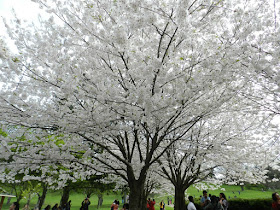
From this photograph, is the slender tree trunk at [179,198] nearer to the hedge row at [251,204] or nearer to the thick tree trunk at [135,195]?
the thick tree trunk at [135,195]

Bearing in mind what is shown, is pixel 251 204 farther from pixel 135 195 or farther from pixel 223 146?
pixel 135 195

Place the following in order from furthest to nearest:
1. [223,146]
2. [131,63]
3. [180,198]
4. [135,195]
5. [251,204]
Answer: [251,204]
[180,198]
[223,146]
[135,195]
[131,63]

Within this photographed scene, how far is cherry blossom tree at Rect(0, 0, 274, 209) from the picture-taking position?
4.01 meters

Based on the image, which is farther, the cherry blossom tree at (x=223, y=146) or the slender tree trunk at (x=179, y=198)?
the slender tree trunk at (x=179, y=198)

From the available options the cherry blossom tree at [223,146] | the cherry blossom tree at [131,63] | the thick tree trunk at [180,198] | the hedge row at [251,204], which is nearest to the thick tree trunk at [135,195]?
the cherry blossom tree at [131,63]

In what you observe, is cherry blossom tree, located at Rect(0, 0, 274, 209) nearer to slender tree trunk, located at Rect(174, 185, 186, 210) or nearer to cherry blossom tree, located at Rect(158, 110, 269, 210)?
cherry blossom tree, located at Rect(158, 110, 269, 210)

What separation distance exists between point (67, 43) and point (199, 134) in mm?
6731

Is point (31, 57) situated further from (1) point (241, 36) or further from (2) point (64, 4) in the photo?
(1) point (241, 36)

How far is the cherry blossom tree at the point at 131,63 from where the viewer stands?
4012 millimetres

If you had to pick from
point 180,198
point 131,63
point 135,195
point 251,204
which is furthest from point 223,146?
point 251,204

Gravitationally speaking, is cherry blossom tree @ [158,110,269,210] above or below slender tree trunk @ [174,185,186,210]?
above

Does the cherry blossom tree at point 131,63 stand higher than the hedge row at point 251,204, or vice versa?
the cherry blossom tree at point 131,63

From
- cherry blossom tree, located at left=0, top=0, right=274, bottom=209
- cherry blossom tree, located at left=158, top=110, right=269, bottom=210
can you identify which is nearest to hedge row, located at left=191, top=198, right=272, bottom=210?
cherry blossom tree, located at left=158, top=110, right=269, bottom=210

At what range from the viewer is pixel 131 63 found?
4.67 metres
